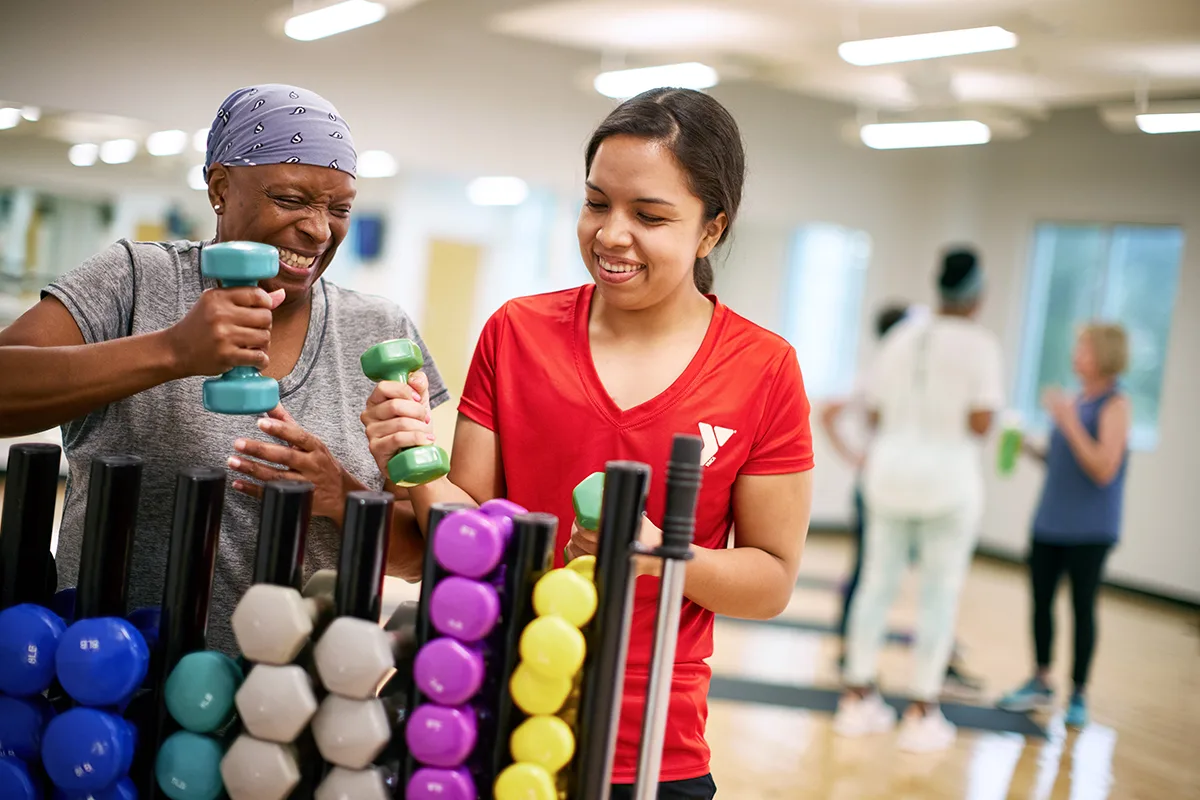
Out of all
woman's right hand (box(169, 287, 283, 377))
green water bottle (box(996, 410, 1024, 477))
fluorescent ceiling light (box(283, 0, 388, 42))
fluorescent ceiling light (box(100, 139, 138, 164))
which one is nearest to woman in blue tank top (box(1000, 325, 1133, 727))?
green water bottle (box(996, 410, 1024, 477))

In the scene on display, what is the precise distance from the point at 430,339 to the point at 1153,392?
5.05 meters

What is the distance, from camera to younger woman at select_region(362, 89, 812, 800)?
51.8 inches

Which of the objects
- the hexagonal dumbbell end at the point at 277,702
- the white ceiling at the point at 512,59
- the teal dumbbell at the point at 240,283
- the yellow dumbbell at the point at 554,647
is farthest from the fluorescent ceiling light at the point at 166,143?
the yellow dumbbell at the point at 554,647

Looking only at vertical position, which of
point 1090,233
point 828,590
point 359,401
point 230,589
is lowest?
point 828,590

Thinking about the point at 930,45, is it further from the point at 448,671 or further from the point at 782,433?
the point at 448,671

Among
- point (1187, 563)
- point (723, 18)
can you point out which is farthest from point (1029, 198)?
point (723, 18)

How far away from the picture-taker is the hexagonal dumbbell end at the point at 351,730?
3.60 ft

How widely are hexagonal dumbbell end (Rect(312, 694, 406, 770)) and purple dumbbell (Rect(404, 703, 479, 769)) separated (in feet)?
0.10

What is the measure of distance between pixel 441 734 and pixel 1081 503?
167 inches

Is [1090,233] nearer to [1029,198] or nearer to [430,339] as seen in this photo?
[1029,198]

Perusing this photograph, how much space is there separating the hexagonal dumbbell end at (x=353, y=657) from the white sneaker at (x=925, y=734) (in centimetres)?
357

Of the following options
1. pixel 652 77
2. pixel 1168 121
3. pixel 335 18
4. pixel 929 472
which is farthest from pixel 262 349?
pixel 1168 121

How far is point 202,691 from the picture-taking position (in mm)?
1135

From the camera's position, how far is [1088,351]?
4.92 m
